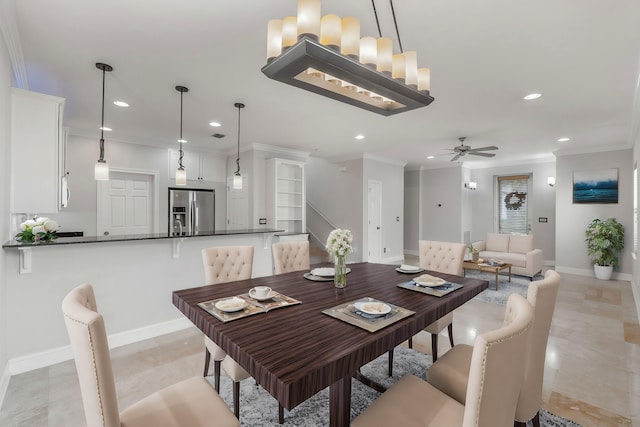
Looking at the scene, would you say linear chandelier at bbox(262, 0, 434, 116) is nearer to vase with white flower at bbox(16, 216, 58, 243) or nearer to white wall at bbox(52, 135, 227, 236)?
vase with white flower at bbox(16, 216, 58, 243)

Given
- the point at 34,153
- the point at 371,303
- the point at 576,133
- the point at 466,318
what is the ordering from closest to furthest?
the point at 371,303, the point at 34,153, the point at 466,318, the point at 576,133

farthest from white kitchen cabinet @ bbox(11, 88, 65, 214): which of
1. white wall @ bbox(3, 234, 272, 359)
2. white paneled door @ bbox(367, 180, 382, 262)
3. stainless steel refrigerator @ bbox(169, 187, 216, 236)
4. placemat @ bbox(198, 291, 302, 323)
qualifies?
white paneled door @ bbox(367, 180, 382, 262)

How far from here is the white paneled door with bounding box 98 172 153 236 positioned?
5184 millimetres

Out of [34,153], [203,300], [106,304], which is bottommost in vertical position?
[106,304]

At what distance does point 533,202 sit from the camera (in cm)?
772

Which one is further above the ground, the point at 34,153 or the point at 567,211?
the point at 34,153

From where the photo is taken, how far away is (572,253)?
20.7 feet

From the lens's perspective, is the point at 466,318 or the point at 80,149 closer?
the point at 466,318

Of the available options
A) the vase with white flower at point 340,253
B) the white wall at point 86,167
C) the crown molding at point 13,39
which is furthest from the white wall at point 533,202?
the crown molding at point 13,39

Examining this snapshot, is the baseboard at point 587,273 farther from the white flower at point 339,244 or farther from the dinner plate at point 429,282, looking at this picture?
the white flower at point 339,244


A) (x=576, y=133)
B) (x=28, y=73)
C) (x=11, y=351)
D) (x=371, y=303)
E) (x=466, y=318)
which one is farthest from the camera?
(x=576, y=133)

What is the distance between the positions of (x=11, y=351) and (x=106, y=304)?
2.24 ft

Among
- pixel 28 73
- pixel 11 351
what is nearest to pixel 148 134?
pixel 28 73

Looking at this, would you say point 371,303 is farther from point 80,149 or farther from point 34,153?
point 80,149
